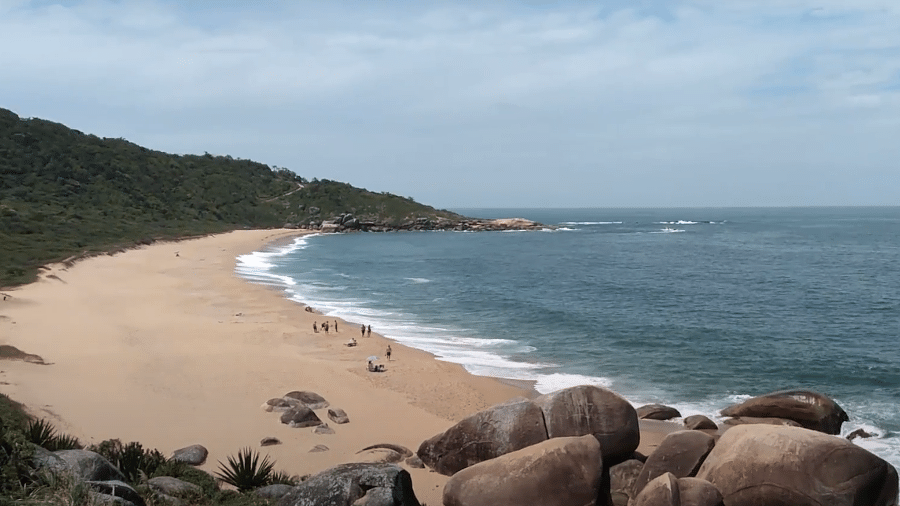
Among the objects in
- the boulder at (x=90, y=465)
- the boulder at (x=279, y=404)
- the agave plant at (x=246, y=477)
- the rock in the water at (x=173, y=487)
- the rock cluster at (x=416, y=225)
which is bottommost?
the boulder at (x=279, y=404)

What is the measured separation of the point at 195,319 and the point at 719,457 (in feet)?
84.5

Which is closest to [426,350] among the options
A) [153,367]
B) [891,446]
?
[153,367]

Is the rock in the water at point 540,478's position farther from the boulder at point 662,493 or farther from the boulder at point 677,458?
the boulder at point 677,458

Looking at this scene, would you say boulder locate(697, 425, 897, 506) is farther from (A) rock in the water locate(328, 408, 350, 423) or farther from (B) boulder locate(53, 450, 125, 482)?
(B) boulder locate(53, 450, 125, 482)

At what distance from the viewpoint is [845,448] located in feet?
38.6

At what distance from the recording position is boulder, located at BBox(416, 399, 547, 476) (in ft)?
45.5

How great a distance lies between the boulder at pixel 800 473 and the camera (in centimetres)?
1145

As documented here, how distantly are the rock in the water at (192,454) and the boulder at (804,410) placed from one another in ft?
44.8

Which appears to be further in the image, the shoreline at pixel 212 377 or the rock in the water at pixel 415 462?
the shoreline at pixel 212 377

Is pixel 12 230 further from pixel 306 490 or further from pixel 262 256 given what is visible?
pixel 306 490

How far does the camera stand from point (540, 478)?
1189cm

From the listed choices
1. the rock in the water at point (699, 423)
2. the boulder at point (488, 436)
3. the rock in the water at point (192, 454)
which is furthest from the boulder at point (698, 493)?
the rock in the water at point (192, 454)

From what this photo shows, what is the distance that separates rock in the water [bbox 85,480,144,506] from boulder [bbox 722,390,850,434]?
15136mm

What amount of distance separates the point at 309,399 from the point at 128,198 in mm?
85528
